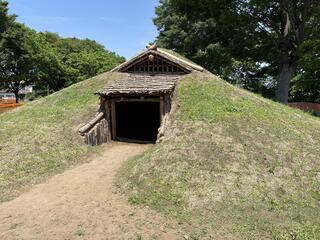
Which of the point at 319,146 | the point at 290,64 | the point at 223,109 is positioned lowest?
the point at 319,146

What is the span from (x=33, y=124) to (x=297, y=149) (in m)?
11.2

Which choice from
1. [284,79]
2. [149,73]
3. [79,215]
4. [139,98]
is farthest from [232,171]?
[284,79]

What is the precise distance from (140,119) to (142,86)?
401 centimetres

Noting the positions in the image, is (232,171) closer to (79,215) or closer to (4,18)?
(79,215)

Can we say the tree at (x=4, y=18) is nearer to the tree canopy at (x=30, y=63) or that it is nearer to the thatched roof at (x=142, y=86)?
the tree canopy at (x=30, y=63)

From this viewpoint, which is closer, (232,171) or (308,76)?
(232,171)

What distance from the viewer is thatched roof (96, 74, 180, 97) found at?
15.5 meters

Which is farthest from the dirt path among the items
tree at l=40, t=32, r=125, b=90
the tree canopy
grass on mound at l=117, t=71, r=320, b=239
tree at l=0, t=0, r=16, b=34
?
tree at l=40, t=32, r=125, b=90

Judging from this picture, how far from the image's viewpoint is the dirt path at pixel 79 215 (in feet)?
27.4

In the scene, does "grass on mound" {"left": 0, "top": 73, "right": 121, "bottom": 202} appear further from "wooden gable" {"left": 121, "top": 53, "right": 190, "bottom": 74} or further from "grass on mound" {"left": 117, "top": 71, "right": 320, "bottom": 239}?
"grass on mound" {"left": 117, "top": 71, "right": 320, "bottom": 239}

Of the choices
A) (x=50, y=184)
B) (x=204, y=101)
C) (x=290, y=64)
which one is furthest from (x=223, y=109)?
(x=290, y=64)

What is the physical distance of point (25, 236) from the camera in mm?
8258

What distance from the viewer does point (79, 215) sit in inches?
363

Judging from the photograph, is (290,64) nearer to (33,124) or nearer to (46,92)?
(33,124)
